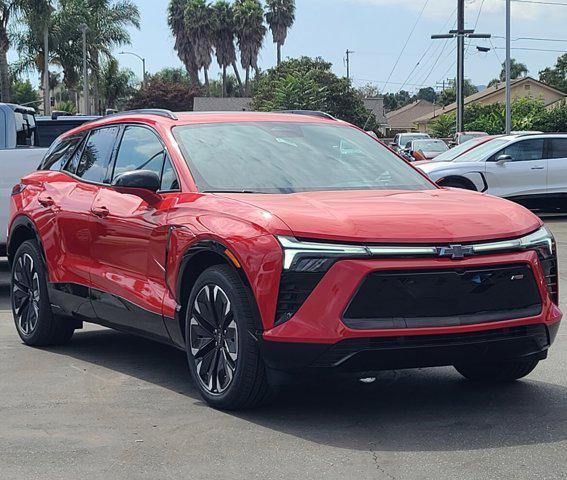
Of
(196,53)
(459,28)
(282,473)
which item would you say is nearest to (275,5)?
(196,53)

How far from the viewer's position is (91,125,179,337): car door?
6613 millimetres

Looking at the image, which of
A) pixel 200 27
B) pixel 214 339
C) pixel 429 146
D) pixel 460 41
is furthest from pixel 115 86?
pixel 214 339

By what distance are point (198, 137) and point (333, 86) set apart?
71915mm

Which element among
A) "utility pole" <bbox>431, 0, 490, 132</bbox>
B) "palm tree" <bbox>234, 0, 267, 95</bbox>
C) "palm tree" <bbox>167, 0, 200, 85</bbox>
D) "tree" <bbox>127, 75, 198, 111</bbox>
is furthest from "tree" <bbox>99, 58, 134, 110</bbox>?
"utility pole" <bbox>431, 0, 490, 132</bbox>

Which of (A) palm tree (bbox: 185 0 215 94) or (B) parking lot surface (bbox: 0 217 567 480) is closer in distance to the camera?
(B) parking lot surface (bbox: 0 217 567 480)

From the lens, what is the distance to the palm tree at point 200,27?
305 feet

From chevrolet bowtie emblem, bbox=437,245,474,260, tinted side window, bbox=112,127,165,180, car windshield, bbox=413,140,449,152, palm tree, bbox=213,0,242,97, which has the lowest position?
car windshield, bbox=413,140,449,152

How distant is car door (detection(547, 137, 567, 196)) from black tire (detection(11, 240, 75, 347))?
1449 cm

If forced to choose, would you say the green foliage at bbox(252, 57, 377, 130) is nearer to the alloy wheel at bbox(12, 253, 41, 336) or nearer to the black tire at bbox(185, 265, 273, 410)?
the alloy wheel at bbox(12, 253, 41, 336)

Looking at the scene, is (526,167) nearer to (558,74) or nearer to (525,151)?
(525,151)

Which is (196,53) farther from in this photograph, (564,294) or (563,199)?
(564,294)

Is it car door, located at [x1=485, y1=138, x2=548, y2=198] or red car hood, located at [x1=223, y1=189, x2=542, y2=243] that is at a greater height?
red car hood, located at [x1=223, y1=189, x2=542, y2=243]

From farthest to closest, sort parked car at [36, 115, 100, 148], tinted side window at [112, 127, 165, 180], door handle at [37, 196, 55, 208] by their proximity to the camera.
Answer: parked car at [36, 115, 100, 148], door handle at [37, 196, 55, 208], tinted side window at [112, 127, 165, 180]

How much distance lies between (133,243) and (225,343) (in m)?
1.21
